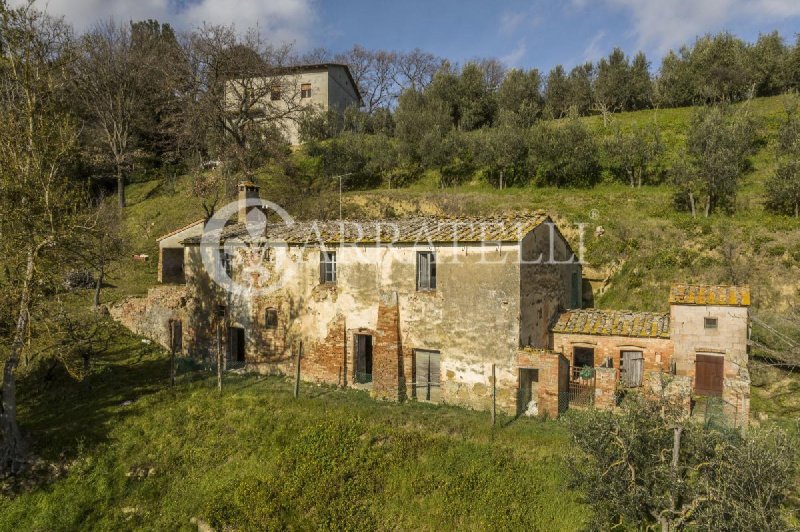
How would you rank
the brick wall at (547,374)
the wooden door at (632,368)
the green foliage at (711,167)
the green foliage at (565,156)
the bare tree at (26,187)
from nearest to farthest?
the bare tree at (26,187)
the brick wall at (547,374)
the wooden door at (632,368)
the green foliage at (711,167)
the green foliage at (565,156)

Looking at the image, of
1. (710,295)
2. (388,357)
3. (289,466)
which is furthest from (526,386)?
(289,466)

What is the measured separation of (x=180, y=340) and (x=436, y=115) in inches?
1042

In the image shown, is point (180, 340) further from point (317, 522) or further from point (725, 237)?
point (725, 237)

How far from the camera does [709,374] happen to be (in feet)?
50.7

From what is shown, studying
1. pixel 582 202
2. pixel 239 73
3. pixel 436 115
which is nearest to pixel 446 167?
pixel 436 115

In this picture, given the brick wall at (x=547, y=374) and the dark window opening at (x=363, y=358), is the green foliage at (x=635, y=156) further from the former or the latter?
the dark window opening at (x=363, y=358)

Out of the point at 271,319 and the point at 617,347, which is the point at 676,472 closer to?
the point at 617,347

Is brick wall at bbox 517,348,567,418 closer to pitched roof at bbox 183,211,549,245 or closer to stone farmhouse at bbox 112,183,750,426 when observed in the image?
stone farmhouse at bbox 112,183,750,426

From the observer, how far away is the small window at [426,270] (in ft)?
50.9

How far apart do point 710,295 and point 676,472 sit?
10174 millimetres

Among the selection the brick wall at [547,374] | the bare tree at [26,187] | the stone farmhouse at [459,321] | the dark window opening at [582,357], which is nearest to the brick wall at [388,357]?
the stone farmhouse at [459,321]

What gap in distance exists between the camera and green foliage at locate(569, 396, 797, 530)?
7098 millimetres

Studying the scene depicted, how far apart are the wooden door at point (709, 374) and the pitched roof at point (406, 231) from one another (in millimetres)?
6801

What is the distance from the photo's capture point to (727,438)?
7.93 m
